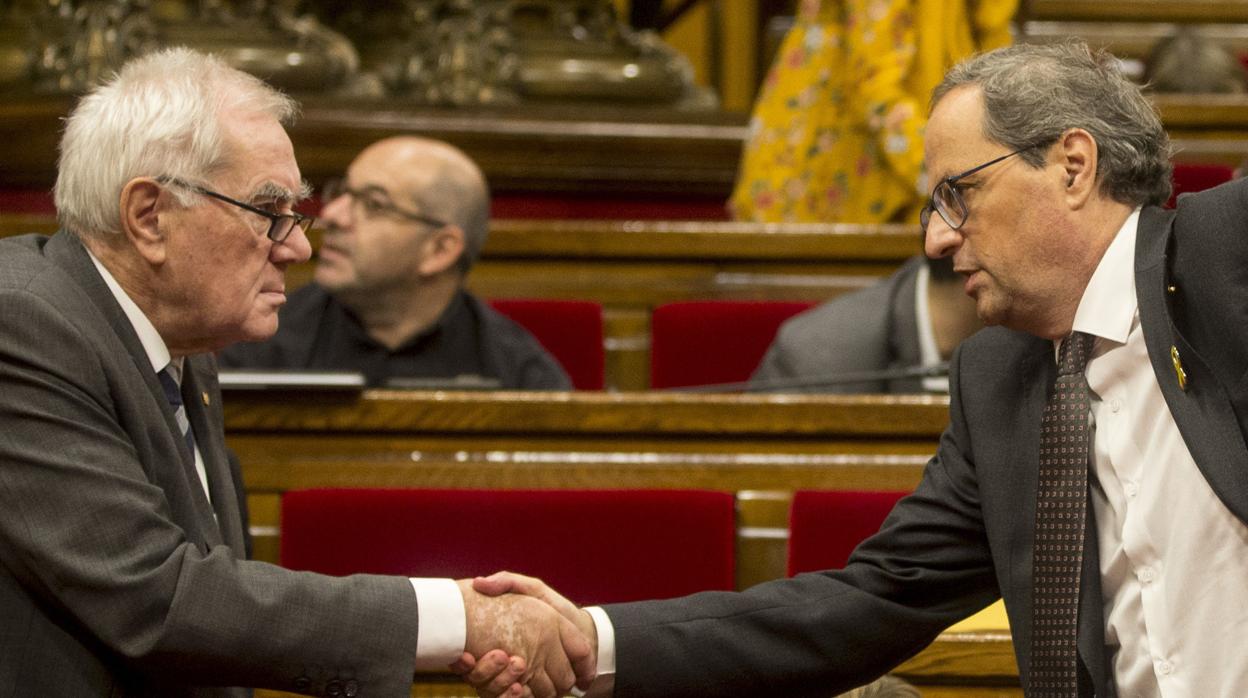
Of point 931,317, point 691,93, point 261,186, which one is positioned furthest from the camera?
point 691,93

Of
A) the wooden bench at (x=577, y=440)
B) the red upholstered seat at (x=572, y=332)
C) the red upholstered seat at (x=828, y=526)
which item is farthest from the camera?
the red upholstered seat at (x=572, y=332)

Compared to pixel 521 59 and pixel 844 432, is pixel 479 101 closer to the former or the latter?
pixel 521 59

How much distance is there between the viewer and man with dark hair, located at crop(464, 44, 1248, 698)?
1587 mm

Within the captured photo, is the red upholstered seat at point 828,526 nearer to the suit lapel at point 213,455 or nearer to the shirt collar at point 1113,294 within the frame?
the shirt collar at point 1113,294

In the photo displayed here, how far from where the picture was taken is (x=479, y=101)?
4715 millimetres

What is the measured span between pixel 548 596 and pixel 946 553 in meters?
0.43

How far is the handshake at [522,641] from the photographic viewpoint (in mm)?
1740

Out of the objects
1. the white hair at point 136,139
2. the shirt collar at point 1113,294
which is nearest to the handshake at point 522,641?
the white hair at point 136,139

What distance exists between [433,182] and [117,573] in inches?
77.8

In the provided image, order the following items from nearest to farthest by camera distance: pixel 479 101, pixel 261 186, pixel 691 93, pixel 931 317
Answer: pixel 261 186 → pixel 931 317 → pixel 479 101 → pixel 691 93

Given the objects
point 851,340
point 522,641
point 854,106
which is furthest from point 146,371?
point 854,106

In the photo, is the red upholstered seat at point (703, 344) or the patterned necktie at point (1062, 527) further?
the red upholstered seat at point (703, 344)

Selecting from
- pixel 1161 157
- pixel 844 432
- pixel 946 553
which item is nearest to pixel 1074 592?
pixel 946 553

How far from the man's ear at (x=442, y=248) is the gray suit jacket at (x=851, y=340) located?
69 cm
